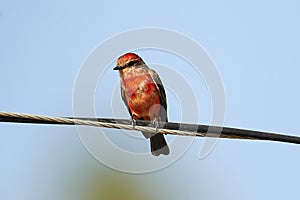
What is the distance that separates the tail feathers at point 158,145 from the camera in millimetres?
5992

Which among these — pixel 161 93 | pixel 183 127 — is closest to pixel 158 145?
pixel 161 93

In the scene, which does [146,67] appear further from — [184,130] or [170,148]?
[184,130]

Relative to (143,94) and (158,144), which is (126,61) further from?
(158,144)

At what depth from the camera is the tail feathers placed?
19.7 feet

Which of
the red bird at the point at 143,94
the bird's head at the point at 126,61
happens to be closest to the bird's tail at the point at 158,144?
the red bird at the point at 143,94

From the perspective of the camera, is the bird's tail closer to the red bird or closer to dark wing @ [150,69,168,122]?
the red bird

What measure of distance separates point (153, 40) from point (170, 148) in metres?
0.99

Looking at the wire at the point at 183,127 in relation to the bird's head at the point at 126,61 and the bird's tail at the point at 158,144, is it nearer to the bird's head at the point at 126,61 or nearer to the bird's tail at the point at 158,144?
the bird's tail at the point at 158,144

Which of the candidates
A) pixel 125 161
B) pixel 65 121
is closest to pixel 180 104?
pixel 125 161

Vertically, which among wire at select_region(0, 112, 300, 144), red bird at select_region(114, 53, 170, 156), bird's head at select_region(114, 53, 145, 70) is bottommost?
wire at select_region(0, 112, 300, 144)

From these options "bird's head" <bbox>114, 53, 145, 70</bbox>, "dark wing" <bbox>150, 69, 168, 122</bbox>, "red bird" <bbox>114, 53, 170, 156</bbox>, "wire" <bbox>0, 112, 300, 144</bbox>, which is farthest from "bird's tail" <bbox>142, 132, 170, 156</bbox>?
"wire" <bbox>0, 112, 300, 144</bbox>

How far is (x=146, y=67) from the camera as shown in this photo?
6.20m

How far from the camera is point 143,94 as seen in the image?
19.6 ft

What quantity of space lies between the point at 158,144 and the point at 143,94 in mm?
488
